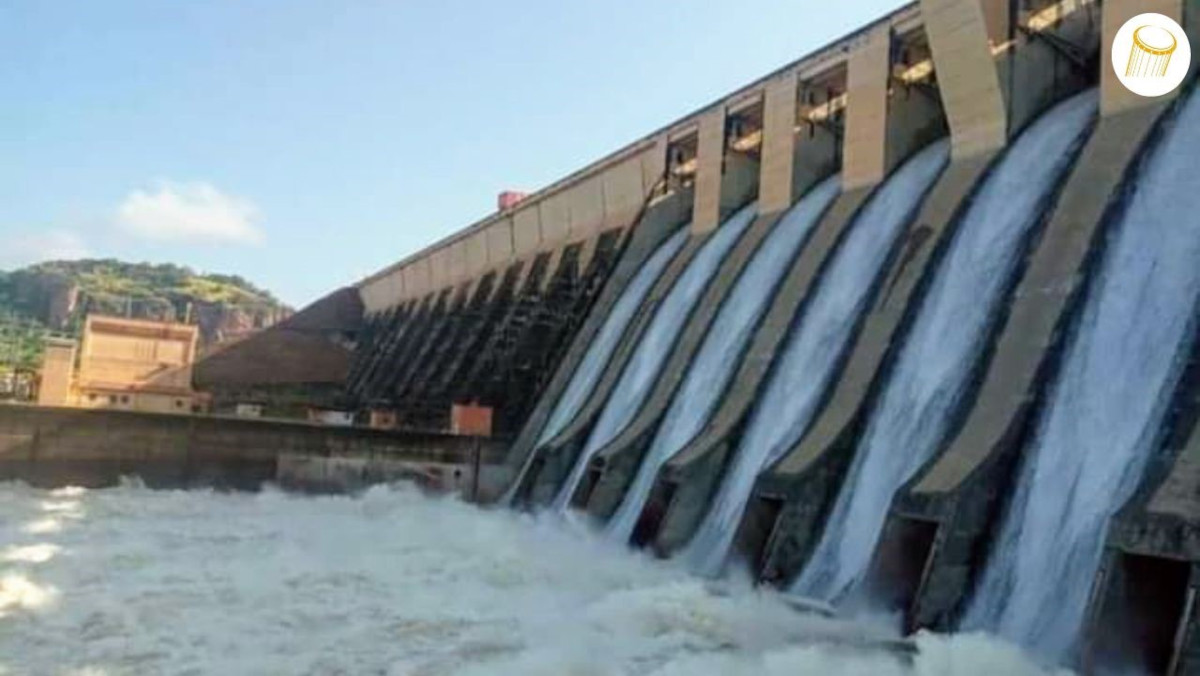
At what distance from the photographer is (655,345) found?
18.2 m

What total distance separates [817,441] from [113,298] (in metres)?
108

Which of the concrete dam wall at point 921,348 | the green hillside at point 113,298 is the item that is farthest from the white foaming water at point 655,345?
the green hillside at point 113,298

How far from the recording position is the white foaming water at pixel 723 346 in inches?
567

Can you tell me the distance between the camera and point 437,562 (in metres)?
11.9

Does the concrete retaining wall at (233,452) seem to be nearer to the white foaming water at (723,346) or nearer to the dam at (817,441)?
the dam at (817,441)

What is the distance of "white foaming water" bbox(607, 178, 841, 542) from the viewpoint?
14.4m

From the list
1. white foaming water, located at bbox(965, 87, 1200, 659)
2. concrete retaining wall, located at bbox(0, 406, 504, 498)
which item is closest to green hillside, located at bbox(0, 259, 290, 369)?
concrete retaining wall, located at bbox(0, 406, 504, 498)

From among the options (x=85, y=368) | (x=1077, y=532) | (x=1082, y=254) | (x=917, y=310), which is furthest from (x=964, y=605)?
(x=85, y=368)

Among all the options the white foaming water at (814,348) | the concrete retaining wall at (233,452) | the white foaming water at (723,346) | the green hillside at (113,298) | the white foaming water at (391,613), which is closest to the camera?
the white foaming water at (391,613)

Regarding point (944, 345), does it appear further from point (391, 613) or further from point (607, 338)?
point (607, 338)

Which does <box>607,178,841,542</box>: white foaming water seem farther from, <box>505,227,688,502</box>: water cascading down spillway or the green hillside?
the green hillside

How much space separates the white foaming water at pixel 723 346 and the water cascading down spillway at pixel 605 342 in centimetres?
391

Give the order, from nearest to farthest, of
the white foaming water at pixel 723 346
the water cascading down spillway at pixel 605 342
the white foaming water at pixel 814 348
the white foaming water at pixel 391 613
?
1. the white foaming water at pixel 391 613
2. the white foaming water at pixel 814 348
3. the white foaming water at pixel 723 346
4. the water cascading down spillway at pixel 605 342

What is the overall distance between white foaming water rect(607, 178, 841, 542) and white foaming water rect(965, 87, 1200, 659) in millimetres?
5815
